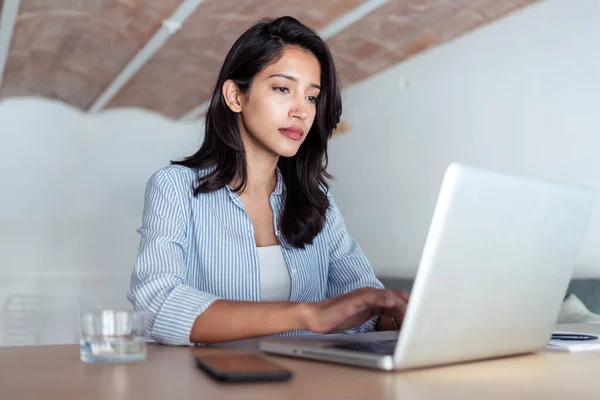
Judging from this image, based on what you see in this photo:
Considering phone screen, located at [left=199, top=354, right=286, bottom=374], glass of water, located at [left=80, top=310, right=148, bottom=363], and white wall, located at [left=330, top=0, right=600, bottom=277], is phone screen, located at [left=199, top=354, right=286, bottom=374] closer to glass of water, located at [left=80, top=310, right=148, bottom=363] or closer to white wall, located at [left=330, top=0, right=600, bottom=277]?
glass of water, located at [left=80, top=310, right=148, bottom=363]

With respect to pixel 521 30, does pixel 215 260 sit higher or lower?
lower

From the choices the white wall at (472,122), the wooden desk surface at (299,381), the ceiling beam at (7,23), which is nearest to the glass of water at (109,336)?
the wooden desk surface at (299,381)

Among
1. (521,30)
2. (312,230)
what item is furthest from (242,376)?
(521,30)

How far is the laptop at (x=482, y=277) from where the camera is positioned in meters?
0.92

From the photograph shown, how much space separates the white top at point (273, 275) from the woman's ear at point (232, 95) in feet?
1.27

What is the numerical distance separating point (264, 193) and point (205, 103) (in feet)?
12.6

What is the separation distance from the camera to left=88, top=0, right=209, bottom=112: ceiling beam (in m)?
3.89

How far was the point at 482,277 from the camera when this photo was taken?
1.01 m

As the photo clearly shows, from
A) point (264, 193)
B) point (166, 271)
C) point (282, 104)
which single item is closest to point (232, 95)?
point (282, 104)

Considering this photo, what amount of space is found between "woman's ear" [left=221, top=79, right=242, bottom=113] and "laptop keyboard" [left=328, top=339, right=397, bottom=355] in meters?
1.00

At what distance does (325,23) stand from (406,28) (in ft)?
1.41

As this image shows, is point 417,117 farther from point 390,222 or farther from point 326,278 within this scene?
point 326,278

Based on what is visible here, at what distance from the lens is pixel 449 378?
0.94 meters

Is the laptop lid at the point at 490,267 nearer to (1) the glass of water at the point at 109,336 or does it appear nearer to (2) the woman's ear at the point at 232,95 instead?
(1) the glass of water at the point at 109,336
